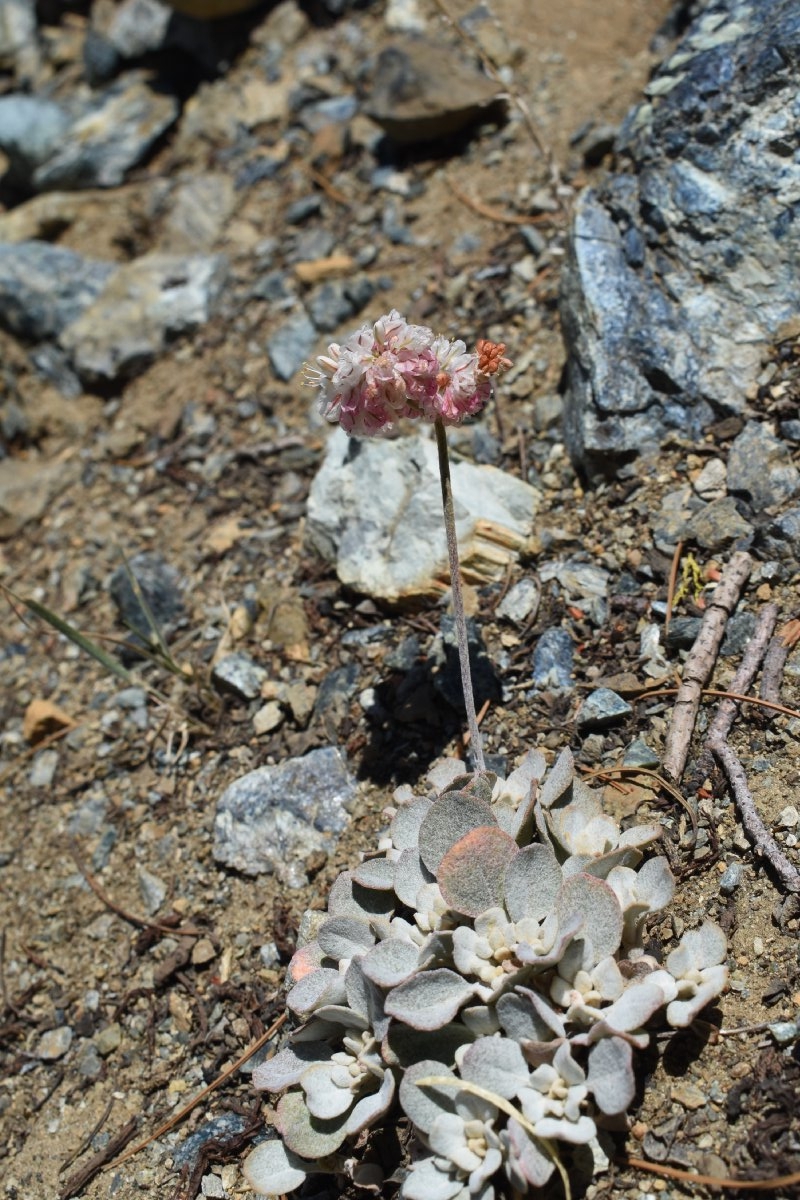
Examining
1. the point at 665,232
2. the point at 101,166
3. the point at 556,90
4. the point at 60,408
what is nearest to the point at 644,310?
the point at 665,232

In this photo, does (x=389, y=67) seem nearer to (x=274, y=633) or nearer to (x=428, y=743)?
(x=274, y=633)

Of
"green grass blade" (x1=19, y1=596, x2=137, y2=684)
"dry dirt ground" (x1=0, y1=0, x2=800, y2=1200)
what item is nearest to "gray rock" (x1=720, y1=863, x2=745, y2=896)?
"dry dirt ground" (x1=0, y1=0, x2=800, y2=1200)

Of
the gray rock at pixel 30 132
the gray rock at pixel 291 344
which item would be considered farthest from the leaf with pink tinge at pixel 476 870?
the gray rock at pixel 30 132

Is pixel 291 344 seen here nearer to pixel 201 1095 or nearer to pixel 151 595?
pixel 151 595

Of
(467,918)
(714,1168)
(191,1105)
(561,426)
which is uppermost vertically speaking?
(561,426)

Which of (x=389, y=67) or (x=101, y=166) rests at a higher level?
(x=389, y=67)

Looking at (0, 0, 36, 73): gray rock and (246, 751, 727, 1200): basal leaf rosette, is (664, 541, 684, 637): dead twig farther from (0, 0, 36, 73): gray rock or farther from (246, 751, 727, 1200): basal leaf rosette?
(0, 0, 36, 73): gray rock
